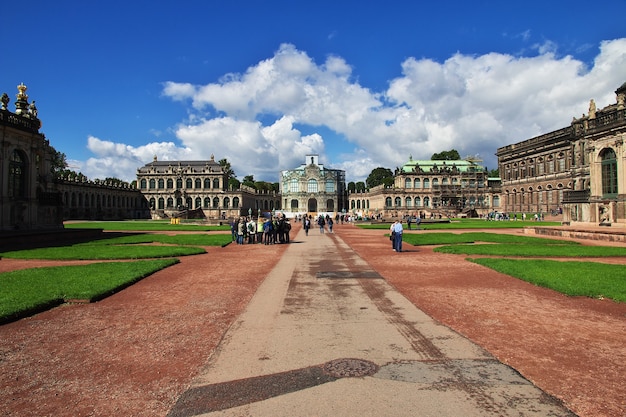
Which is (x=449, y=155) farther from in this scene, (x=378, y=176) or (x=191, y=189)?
(x=191, y=189)

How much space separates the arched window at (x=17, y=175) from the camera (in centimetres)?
3127

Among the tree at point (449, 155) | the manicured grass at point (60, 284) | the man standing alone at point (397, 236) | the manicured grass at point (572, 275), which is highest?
the tree at point (449, 155)

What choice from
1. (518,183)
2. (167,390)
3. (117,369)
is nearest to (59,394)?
(117,369)

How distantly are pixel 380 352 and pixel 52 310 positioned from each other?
25.9 ft

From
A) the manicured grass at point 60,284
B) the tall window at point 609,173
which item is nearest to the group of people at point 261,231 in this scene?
the manicured grass at point 60,284

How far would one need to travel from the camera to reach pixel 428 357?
21.5 feet

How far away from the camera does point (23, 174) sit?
32656mm

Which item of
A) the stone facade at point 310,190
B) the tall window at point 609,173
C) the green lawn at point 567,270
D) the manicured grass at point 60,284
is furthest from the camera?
the stone facade at point 310,190

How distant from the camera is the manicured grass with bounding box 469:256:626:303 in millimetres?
11219

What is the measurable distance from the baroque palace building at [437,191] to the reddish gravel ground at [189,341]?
92.2 metres

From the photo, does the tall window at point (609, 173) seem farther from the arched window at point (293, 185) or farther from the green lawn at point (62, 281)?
→ the arched window at point (293, 185)

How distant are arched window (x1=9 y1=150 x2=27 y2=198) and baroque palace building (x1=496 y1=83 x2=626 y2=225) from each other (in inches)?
1844

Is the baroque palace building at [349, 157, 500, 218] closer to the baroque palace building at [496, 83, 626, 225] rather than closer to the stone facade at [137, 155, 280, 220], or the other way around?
the baroque palace building at [496, 83, 626, 225]

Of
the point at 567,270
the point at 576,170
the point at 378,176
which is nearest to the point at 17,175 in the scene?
the point at 567,270
